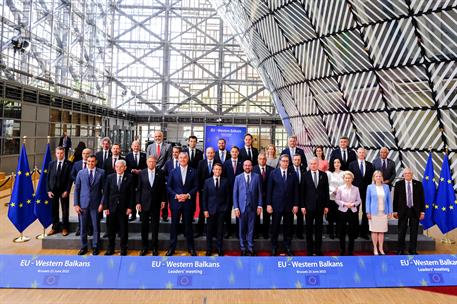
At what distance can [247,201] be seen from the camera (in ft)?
20.6

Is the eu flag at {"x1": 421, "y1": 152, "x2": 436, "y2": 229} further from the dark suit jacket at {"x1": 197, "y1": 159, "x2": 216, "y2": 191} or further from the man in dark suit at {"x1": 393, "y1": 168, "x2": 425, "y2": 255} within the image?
the dark suit jacket at {"x1": 197, "y1": 159, "x2": 216, "y2": 191}

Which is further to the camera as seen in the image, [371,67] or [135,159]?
[371,67]

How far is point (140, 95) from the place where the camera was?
119 ft

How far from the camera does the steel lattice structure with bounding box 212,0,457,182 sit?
10.7 meters

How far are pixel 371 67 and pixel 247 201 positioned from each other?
9033 mm

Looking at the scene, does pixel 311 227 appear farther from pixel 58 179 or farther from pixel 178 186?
pixel 58 179

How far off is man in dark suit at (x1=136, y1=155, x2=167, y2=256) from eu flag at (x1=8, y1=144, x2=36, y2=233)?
271 centimetres

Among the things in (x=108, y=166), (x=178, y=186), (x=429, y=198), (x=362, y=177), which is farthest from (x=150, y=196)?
(x=429, y=198)

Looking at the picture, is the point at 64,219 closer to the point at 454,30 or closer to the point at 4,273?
the point at 4,273

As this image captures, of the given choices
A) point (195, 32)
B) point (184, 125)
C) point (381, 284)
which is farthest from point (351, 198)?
point (195, 32)

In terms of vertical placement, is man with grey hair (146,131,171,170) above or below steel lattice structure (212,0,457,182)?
below

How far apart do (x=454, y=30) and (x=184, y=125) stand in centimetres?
2879

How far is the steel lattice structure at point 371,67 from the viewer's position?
35.1 ft

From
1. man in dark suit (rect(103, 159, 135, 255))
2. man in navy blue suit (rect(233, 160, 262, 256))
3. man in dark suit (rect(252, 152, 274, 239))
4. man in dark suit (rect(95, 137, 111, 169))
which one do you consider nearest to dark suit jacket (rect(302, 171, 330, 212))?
man in dark suit (rect(252, 152, 274, 239))
